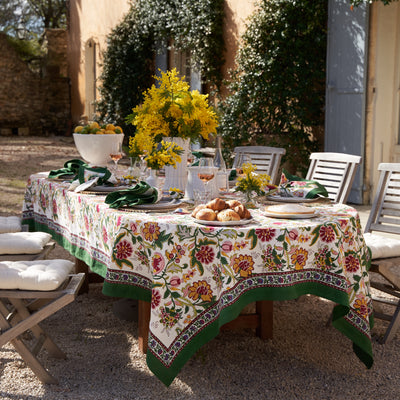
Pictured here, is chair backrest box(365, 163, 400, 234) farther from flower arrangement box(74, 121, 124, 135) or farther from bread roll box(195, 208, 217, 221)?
flower arrangement box(74, 121, 124, 135)

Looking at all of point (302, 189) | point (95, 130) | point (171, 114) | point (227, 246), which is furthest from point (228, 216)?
point (95, 130)

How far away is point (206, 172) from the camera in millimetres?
2861

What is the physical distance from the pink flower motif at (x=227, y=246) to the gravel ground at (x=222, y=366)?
2.23ft

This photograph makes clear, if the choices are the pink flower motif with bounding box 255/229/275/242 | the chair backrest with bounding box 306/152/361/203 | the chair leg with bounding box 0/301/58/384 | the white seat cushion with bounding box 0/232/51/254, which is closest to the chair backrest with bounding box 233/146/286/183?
the chair backrest with bounding box 306/152/361/203

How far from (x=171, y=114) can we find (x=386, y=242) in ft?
4.46

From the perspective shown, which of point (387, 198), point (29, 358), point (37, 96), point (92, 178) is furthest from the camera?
point (37, 96)

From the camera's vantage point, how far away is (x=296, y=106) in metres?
7.62

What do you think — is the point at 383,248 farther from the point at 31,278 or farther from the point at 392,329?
the point at 31,278

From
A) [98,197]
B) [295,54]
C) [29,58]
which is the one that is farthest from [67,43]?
[98,197]

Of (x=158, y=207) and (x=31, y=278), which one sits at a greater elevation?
(x=158, y=207)

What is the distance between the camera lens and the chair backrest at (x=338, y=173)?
3.77m

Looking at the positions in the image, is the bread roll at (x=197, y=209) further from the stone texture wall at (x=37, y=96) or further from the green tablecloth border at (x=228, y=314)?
the stone texture wall at (x=37, y=96)

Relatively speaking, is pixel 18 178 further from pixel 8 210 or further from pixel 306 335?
pixel 306 335

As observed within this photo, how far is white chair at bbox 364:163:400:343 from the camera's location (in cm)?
318
